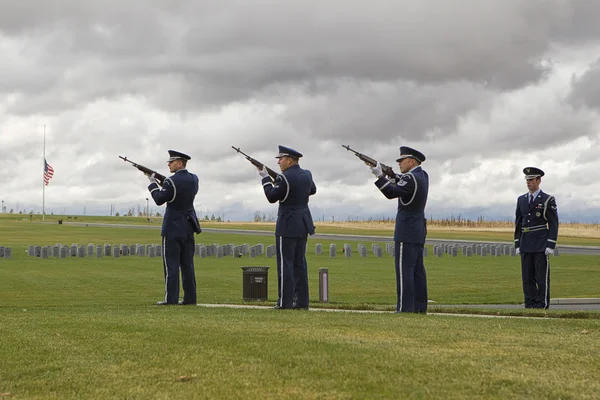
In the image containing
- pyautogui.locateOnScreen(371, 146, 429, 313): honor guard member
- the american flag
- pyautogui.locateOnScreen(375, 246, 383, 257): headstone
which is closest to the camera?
pyautogui.locateOnScreen(371, 146, 429, 313): honor guard member

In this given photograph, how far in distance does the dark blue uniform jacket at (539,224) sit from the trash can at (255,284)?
20.0 ft

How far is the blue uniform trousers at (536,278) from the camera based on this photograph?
51.2 feet

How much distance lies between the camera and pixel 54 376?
7297 millimetres

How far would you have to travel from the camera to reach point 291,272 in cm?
1394

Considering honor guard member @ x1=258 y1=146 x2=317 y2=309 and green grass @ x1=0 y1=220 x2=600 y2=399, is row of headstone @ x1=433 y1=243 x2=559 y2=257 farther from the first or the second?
honor guard member @ x1=258 y1=146 x2=317 y2=309

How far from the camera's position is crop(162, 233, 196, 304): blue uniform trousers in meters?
15.4

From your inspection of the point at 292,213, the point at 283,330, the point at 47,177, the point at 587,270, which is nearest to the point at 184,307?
the point at 292,213

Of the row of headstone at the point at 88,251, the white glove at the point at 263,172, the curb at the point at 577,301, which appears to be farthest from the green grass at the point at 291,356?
the row of headstone at the point at 88,251

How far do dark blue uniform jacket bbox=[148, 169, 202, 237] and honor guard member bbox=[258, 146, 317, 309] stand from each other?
1913 mm

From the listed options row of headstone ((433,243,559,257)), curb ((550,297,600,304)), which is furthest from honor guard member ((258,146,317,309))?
row of headstone ((433,243,559,257))

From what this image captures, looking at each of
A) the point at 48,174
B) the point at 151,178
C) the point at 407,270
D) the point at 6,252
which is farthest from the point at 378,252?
the point at 48,174

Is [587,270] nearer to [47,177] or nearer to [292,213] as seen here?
[292,213]

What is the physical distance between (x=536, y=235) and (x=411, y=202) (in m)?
3.85

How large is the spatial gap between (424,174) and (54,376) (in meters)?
7.51
